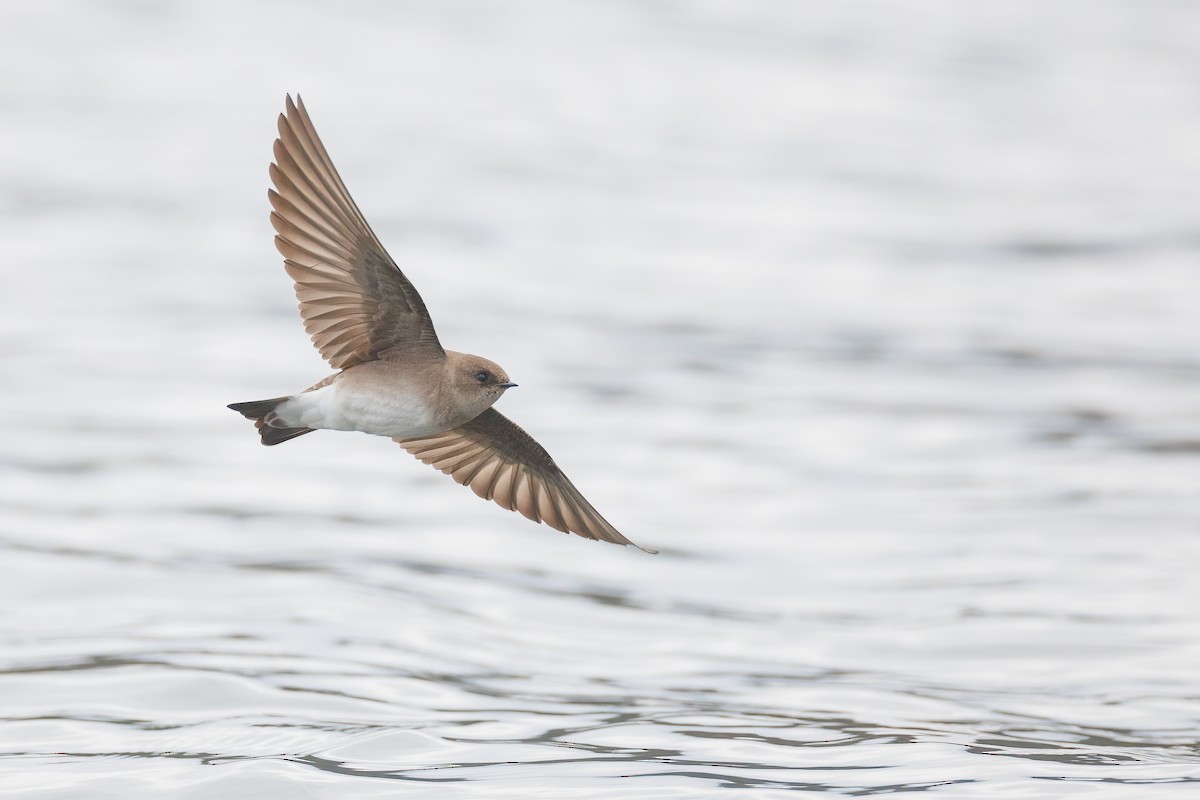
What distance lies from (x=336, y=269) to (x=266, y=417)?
0.46 meters

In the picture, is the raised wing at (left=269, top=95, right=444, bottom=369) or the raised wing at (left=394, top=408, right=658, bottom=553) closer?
the raised wing at (left=269, top=95, right=444, bottom=369)

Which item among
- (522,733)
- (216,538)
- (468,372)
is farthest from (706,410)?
(468,372)

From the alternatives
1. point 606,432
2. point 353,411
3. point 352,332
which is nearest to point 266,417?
point 353,411

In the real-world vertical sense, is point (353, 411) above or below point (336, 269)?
below

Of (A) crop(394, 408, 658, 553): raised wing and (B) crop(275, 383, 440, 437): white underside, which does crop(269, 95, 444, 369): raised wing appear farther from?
(A) crop(394, 408, 658, 553): raised wing

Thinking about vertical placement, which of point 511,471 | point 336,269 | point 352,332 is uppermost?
point 336,269

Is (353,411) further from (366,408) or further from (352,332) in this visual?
(352,332)

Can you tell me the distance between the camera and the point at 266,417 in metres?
5.22

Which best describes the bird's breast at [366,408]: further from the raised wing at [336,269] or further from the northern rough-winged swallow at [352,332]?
the raised wing at [336,269]

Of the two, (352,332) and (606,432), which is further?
(606,432)

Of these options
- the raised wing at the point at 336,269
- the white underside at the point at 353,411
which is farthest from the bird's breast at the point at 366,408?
the raised wing at the point at 336,269

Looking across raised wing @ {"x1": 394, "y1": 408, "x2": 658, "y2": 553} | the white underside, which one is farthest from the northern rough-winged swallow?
raised wing @ {"x1": 394, "y1": 408, "x2": 658, "y2": 553}

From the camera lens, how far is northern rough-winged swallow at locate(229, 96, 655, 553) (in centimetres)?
515

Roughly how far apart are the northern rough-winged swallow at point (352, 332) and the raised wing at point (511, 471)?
2.33 ft
